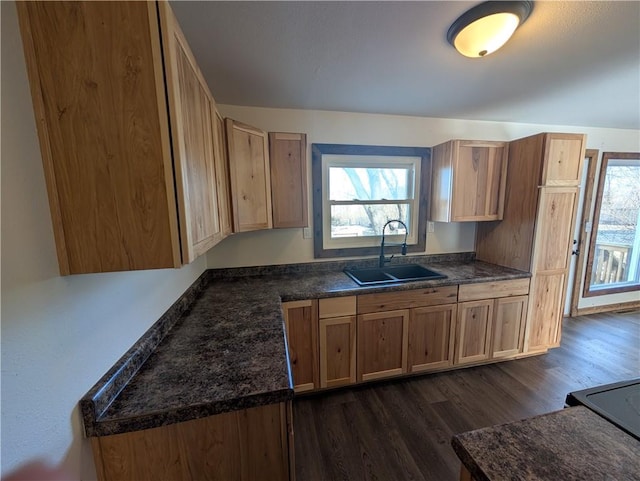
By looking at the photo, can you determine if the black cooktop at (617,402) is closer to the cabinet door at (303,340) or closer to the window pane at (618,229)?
the cabinet door at (303,340)

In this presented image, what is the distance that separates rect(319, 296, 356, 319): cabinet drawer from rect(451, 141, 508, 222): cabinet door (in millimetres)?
1299

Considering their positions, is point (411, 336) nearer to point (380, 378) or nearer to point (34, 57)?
point (380, 378)

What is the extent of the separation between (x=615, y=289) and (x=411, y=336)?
11.4 feet

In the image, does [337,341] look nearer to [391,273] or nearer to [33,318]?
[391,273]

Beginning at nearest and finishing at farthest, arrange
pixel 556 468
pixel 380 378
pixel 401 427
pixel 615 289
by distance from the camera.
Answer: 1. pixel 556 468
2. pixel 401 427
3. pixel 380 378
4. pixel 615 289

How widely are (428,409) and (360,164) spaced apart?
7.06 feet

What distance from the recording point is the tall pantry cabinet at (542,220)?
7.25ft

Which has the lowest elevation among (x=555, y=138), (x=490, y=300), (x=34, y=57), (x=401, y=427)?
(x=401, y=427)

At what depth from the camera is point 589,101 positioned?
221cm

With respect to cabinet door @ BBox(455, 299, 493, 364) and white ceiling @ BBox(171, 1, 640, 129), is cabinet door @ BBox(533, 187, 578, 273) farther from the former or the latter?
white ceiling @ BBox(171, 1, 640, 129)

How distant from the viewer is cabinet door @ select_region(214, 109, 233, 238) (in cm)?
148

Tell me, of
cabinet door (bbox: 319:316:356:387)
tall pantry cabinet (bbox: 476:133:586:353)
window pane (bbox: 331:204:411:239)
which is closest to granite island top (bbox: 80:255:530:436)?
cabinet door (bbox: 319:316:356:387)

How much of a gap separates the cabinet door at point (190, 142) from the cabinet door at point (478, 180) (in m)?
2.12

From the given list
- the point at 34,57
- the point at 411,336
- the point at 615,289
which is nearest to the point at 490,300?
the point at 411,336
